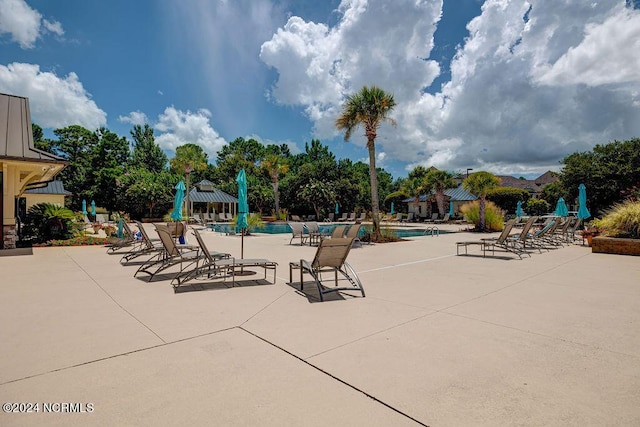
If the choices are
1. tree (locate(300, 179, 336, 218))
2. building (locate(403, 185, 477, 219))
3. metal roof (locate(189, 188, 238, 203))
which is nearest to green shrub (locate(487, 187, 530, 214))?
building (locate(403, 185, 477, 219))

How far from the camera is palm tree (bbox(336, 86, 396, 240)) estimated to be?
551 inches

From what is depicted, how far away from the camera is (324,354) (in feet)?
9.84

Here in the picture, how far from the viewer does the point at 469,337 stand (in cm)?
339

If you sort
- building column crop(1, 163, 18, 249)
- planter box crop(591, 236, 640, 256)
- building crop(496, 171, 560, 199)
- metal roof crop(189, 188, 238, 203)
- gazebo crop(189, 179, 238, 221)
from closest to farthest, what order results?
1. planter box crop(591, 236, 640, 256)
2. building column crop(1, 163, 18, 249)
3. metal roof crop(189, 188, 238, 203)
4. gazebo crop(189, 179, 238, 221)
5. building crop(496, 171, 560, 199)

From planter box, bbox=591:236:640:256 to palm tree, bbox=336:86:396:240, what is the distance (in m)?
7.19

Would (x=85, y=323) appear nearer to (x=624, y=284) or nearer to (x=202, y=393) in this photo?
(x=202, y=393)

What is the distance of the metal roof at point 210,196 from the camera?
38.0 metres

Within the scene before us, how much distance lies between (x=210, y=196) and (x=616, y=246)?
36.6 meters

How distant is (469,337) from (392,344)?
2.72ft

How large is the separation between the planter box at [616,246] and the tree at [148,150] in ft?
207

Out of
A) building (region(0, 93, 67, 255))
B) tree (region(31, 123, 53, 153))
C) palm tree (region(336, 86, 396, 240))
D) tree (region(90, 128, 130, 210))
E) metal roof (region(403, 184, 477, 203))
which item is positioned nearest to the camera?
building (region(0, 93, 67, 255))

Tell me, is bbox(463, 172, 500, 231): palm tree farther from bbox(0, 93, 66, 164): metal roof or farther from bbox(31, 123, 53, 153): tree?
bbox(31, 123, 53, 153): tree

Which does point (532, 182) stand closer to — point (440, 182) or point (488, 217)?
point (440, 182)

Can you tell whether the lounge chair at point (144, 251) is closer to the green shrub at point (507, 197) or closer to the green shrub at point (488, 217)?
the green shrub at point (488, 217)
